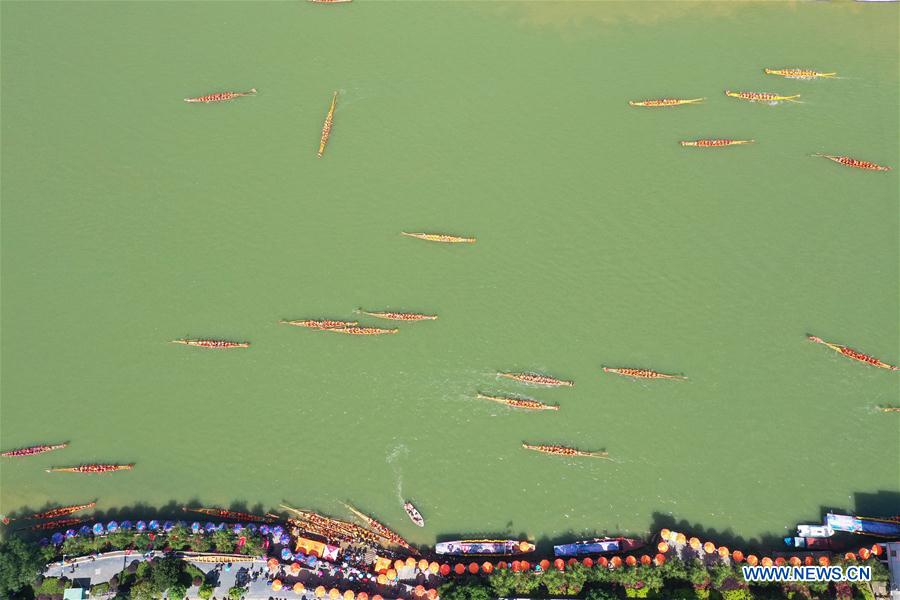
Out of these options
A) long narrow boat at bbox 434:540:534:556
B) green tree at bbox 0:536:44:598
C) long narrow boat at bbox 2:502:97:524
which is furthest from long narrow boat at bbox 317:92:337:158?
green tree at bbox 0:536:44:598

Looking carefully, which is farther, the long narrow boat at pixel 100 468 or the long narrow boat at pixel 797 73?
the long narrow boat at pixel 797 73

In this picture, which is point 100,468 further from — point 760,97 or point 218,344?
point 760,97

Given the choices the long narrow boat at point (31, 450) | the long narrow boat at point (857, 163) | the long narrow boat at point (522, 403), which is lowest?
the long narrow boat at point (31, 450)

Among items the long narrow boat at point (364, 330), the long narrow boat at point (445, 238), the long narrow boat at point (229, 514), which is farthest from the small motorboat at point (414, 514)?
the long narrow boat at point (445, 238)

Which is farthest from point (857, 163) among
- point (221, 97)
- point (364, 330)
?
point (221, 97)

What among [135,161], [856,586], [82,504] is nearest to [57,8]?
[135,161]

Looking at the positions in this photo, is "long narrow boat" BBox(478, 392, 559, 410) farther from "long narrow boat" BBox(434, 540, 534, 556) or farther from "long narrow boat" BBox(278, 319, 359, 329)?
"long narrow boat" BBox(278, 319, 359, 329)

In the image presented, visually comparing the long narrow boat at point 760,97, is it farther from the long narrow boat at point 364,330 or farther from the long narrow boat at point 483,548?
the long narrow boat at point 483,548
